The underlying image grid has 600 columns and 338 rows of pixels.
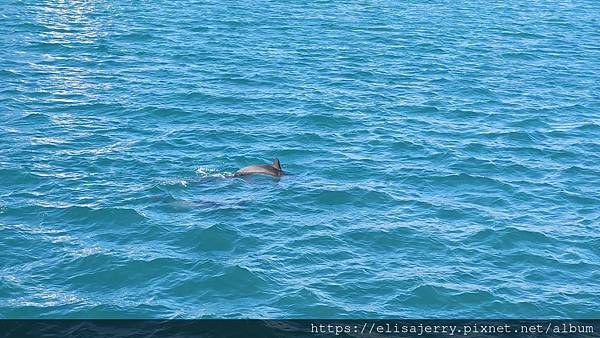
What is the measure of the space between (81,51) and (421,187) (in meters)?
29.1

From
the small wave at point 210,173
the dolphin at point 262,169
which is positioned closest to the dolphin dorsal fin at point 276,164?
the dolphin at point 262,169

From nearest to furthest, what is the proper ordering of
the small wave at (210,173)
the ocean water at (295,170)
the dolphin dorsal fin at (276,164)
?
1. the ocean water at (295,170)
2. the dolphin dorsal fin at (276,164)
3. the small wave at (210,173)

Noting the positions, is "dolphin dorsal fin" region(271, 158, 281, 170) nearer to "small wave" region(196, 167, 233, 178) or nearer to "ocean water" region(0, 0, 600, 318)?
"ocean water" region(0, 0, 600, 318)

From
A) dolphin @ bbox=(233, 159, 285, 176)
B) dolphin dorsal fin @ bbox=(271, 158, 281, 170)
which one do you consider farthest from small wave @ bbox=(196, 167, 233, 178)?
dolphin dorsal fin @ bbox=(271, 158, 281, 170)

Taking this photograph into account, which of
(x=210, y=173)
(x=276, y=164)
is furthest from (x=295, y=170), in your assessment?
(x=210, y=173)

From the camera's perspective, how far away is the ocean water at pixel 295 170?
2728cm

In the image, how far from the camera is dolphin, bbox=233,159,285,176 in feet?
117

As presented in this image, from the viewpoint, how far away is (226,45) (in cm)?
5728

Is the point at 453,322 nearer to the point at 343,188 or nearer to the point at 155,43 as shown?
the point at 343,188

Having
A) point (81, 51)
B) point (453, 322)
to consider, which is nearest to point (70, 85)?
point (81, 51)

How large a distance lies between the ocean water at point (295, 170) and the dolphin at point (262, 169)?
0.55 metres

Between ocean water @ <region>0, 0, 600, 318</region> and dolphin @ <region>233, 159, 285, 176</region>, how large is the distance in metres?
0.55

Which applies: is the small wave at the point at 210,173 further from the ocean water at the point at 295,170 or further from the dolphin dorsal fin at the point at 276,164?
the dolphin dorsal fin at the point at 276,164

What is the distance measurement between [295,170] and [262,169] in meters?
2.06
